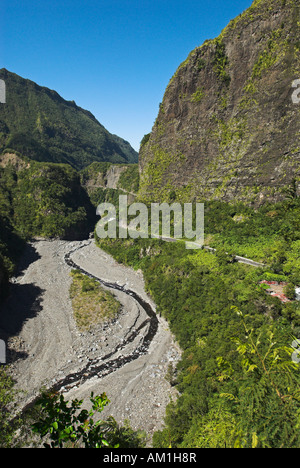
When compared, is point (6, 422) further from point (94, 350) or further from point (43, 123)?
point (43, 123)

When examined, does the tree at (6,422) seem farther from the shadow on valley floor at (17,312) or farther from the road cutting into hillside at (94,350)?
the road cutting into hillside at (94,350)

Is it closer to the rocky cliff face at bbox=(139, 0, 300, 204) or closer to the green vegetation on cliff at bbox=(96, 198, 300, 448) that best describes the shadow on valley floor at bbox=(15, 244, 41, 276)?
the green vegetation on cliff at bbox=(96, 198, 300, 448)

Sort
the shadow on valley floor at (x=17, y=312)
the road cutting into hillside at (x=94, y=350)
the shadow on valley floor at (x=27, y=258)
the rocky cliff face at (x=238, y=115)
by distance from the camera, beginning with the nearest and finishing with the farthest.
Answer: the road cutting into hillside at (x=94, y=350)
the shadow on valley floor at (x=17, y=312)
the rocky cliff face at (x=238, y=115)
the shadow on valley floor at (x=27, y=258)

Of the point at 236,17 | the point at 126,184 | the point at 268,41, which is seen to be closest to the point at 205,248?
the point at 268,41

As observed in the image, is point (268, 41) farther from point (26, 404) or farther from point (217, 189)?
point (26, 404)

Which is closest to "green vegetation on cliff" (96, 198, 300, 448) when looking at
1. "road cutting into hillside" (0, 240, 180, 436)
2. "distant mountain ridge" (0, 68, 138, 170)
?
"road cutting into hillside" (0, 240, 180, 436)

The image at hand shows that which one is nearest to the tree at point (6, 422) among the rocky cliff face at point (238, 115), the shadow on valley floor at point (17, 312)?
the shadow on valley floor at point (17, 312)

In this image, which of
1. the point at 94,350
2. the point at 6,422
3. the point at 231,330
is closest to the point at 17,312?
the point at 94,350
